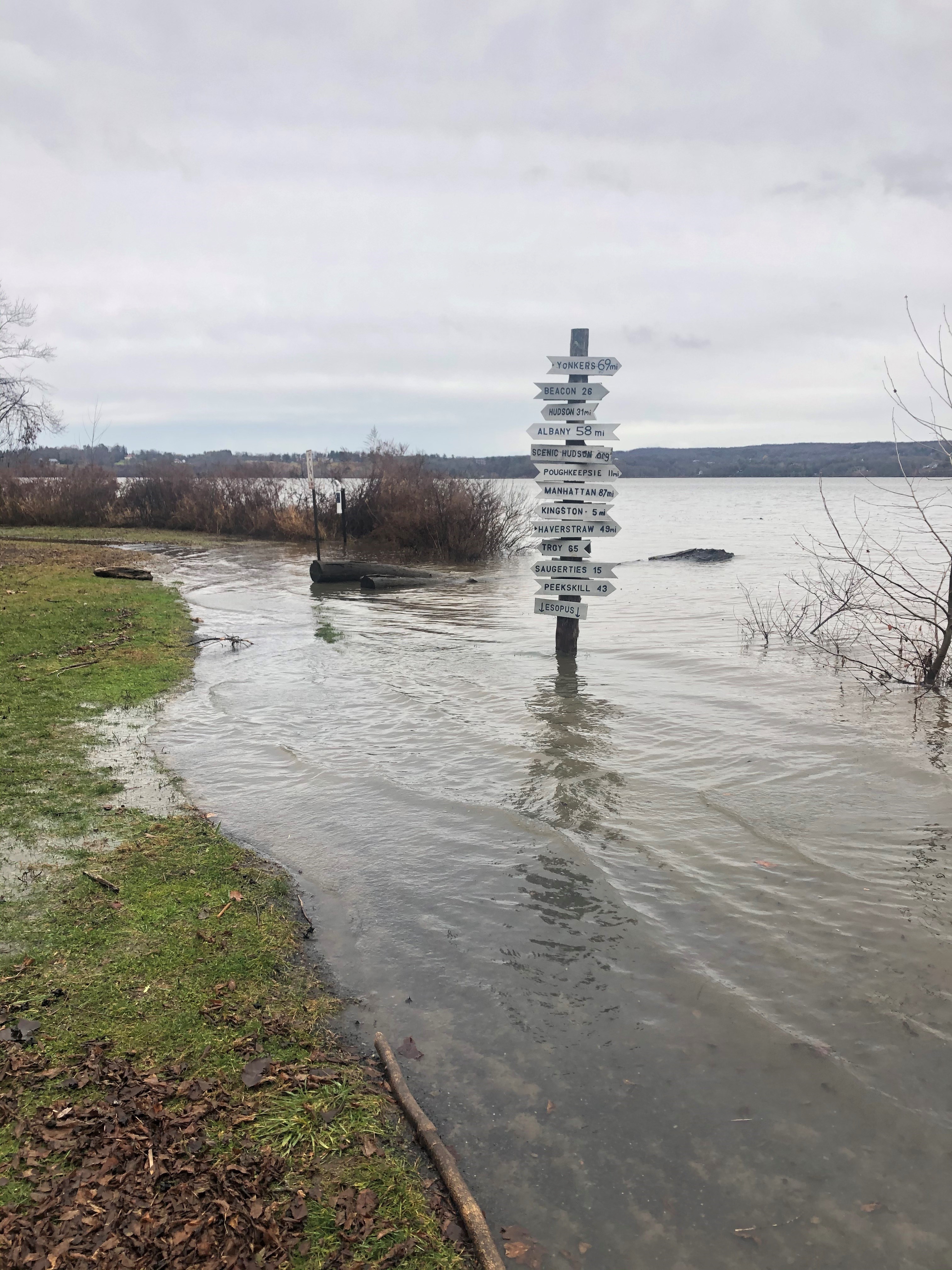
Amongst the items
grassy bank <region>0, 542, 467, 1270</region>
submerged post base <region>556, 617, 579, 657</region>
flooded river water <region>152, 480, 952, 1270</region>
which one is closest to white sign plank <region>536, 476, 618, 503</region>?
submerged post base <region>556, 617, 579, 657</region>

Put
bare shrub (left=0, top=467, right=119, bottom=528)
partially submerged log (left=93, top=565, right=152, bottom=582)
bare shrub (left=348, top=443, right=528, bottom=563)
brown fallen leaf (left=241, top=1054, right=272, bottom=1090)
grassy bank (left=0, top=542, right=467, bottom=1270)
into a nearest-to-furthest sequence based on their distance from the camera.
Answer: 1. grassy bank (left=0, top=542, right=467, bottom=1270)
2. brown fallen leaf (left=241, top=1054, right=272, bottom=1090)
3. partially submerged log (left=93, top=565, right=152, bottom=582)
4. bare shrub (left=348, top=443, right=528, bottom=563)
5. bare shrub (left=0, top=467, right=119, bottom=528)

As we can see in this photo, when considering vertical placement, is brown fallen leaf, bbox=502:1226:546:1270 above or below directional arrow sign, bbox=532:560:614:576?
below

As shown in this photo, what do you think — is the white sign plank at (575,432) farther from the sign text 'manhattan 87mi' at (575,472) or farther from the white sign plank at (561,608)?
the white sign plank at (561,608)

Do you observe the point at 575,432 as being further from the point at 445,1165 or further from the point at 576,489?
the point at 445,1165

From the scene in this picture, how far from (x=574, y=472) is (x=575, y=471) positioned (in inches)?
0.7

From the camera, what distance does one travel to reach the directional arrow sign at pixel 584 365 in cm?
975

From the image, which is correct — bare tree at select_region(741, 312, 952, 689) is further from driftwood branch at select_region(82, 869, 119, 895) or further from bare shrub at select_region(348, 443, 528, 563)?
bare shrub at select_region(348, 443, 528, 563)

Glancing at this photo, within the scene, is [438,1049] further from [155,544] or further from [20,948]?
[155,544]

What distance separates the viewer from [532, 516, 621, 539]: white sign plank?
33.6 feet

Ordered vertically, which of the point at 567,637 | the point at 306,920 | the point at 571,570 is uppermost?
the point at 571,570

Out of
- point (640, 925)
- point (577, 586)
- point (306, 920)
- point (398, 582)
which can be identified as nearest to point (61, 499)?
point (398, 582)

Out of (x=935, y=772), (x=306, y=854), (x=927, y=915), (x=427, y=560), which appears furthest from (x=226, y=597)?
(x=927, y=915)

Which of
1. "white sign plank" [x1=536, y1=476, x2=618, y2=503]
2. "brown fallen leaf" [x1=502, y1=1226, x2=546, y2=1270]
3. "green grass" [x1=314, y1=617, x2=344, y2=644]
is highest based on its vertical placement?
"white sign plank" [x1=536, y1=476, x2=618, y2=503]

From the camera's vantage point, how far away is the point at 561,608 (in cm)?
1106
